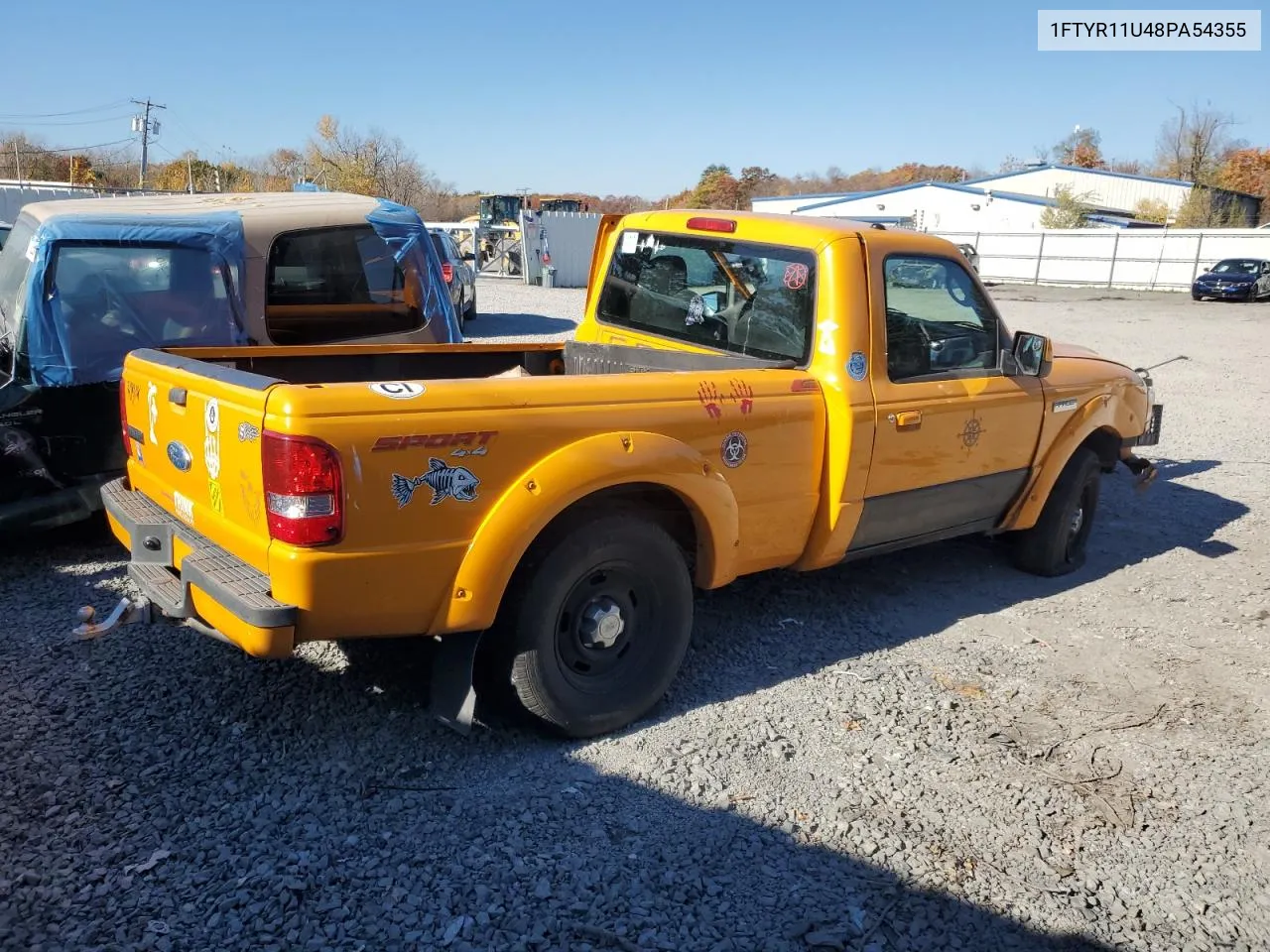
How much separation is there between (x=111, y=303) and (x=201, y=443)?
2.94m

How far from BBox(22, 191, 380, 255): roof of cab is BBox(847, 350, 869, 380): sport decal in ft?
12.0

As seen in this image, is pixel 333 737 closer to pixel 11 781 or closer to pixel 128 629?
pixel 11 781

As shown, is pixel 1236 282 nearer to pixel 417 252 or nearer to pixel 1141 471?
pixel 1141 471

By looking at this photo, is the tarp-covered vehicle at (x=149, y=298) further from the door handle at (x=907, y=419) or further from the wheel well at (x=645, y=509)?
the door handle at (x=907, y=419)

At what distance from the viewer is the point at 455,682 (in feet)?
11.2

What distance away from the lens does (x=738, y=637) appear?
185 inches

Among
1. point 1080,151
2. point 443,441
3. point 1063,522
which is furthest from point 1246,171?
point 443,441

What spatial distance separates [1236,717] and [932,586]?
1729 millimetres

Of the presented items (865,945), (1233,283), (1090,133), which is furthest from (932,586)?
(1090,133)

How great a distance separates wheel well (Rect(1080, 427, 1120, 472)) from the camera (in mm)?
5961

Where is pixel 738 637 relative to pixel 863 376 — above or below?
below

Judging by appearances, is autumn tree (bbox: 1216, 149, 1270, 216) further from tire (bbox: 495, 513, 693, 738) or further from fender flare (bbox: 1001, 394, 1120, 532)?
tire (bbox: 495, 513, 693, 738)

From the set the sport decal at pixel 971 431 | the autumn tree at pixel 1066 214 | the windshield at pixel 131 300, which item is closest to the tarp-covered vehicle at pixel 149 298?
the windshield at pixel 131 300

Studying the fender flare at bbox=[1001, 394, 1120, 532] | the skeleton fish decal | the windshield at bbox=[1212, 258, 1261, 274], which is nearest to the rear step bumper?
the skeleton fish decal
